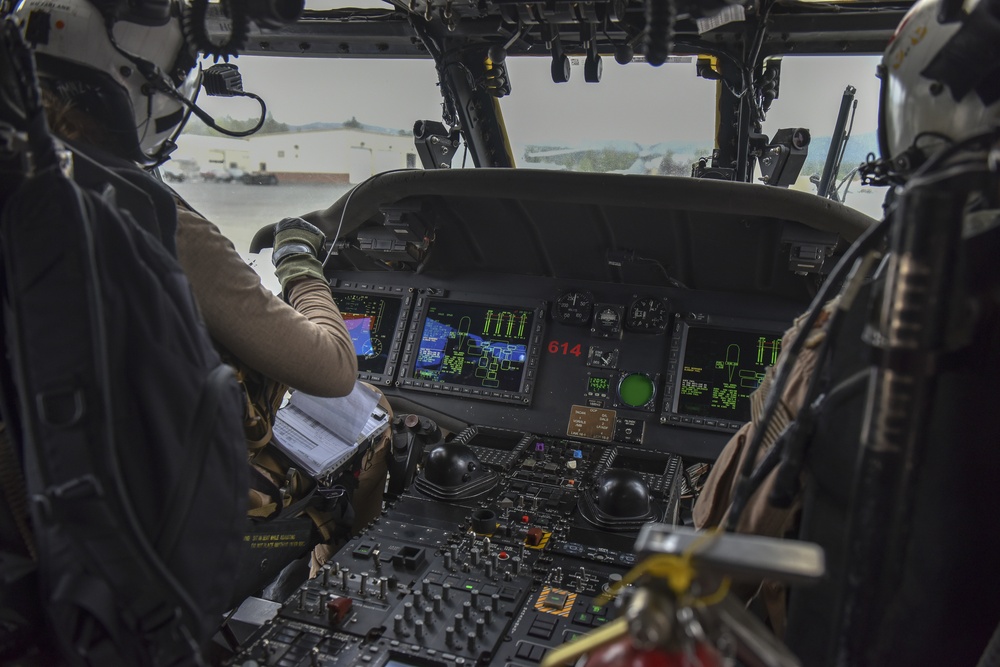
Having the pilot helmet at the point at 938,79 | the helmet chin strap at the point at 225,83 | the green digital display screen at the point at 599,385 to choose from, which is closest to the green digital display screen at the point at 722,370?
the green digital display screen at the point at 599,385

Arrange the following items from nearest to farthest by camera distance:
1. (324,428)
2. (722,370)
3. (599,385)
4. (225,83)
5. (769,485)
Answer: (769,485), (225,83), (324,428), (722,370), (599,385)

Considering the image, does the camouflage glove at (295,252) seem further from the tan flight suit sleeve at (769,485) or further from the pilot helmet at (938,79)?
the pilot helmet at (938,79)

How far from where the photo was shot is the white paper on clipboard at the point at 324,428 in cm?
207

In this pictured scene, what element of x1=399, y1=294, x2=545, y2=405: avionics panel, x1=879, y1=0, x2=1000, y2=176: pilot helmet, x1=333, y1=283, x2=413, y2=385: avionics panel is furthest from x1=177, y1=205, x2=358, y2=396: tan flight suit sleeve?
x1=333, y1=283, x2=413, y2=385: avionics panel

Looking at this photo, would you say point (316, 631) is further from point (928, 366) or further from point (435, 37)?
point (435, 37)

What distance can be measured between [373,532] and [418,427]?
2.22ft

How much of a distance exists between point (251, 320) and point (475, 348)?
4.91 feet

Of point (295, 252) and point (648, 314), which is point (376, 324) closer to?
point (648, 314)

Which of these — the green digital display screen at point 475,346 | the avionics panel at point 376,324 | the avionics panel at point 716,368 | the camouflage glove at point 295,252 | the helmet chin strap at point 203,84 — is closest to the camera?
the helmet chin strap at point 203,84

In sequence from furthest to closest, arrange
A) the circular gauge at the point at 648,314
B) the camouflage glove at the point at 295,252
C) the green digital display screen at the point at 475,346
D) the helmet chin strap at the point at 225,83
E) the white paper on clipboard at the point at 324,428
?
the green digital display screen at the point at 475,346 → the circular gauge at the point at 648,314 → the white paper on clipboard at the point at 324,428 → the camouflage glove at the point at 295,252 → the helmet chin strap at the point at 225,83

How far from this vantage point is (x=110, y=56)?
1322mm

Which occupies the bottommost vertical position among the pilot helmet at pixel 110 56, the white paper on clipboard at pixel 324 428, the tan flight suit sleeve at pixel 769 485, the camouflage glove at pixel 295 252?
the white paper on clipboard at pixel 324 428

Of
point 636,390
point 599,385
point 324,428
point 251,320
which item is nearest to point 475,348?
point 599,385

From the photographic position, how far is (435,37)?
2881mm
